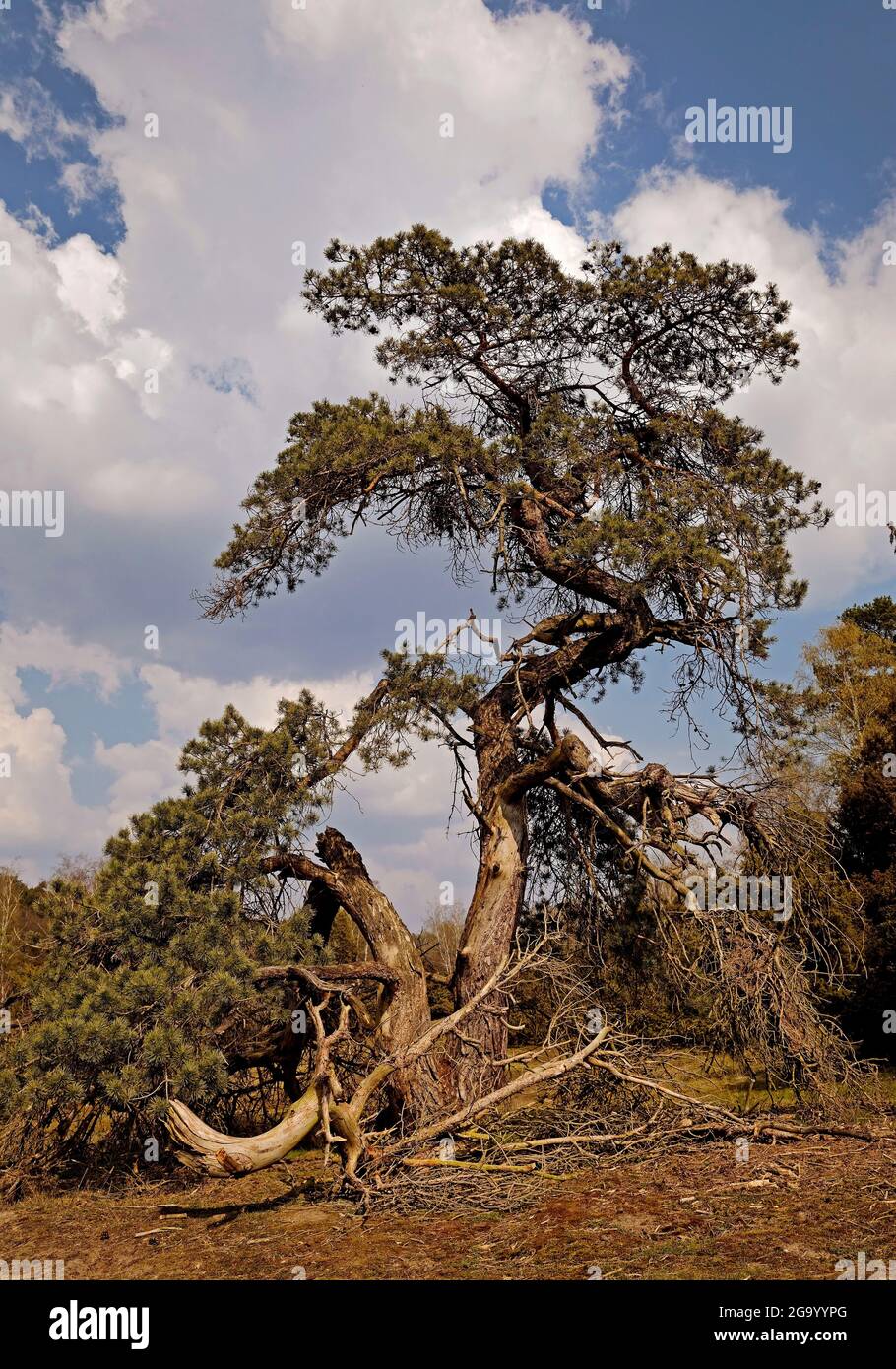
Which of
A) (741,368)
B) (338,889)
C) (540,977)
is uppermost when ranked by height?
(741,368)

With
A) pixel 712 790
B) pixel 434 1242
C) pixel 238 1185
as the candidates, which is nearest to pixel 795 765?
pixel 712 790

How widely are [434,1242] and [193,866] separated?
399 centimetres

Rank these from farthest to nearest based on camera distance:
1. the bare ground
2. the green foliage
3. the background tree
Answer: the background tree
the green foliage
the bare ground

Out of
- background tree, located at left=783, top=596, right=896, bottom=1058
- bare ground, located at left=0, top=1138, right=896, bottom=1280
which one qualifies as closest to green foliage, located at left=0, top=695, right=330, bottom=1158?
bare ground, located at left=0, top=1138, right=896, bottom=1280

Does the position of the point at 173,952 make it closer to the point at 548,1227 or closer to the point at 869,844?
the point at 548,1227

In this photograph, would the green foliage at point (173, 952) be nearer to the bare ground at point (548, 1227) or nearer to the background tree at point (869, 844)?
the bare ground at point (548, 1227)

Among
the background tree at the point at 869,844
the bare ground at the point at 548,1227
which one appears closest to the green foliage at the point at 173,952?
the bare ground at the point at 548,1227

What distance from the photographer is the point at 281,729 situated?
30.7 ft

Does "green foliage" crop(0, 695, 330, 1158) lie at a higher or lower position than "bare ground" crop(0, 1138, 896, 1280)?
higher

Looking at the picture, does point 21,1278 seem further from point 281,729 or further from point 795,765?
point 795,765

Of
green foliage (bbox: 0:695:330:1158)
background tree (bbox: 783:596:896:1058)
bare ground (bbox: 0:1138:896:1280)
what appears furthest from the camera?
background tree (bbox: 783:596:896:1058)

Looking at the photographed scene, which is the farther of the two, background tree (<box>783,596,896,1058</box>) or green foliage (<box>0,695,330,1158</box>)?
background tree (<box>783,596,896,1058</box>)

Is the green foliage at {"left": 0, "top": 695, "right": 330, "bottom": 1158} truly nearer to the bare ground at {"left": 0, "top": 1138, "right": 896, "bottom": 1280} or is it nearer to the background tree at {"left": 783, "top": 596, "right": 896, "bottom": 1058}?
the bare ground at {"left": 0, "top": 1138, "right": 896, "bottom": 1280}

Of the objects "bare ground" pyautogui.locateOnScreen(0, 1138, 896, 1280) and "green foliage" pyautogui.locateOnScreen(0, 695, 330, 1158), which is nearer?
"bare ground" pyautogui.locateOnScreen(0, 1138, 896, 1280)
